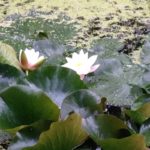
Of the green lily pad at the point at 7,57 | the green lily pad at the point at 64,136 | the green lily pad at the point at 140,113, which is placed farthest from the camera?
the green lily pad at the point at 7,57

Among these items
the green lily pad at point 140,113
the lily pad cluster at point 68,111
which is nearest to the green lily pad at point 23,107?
the lily pad cluster at point 68,111

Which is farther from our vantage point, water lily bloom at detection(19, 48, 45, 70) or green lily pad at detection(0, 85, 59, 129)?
water lily bloom at detection(19, 48, 45, 70)

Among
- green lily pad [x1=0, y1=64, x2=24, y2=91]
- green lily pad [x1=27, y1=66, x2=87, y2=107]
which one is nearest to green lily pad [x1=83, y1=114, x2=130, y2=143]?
green lily pad [x1=27, y1=66, x2=87, y2=107]

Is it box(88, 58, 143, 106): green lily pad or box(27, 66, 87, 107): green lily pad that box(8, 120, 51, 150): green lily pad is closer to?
box(27, 66, 87, 107): green lily pad

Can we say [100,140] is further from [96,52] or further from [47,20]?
[47,20]

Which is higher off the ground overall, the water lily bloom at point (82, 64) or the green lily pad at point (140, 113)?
the water lily bloom at point (82, 64)

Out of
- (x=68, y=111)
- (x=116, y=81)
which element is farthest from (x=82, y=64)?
(x=68, y=111)

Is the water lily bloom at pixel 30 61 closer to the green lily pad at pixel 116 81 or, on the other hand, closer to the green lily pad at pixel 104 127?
the green lily pad at pixel 116 81

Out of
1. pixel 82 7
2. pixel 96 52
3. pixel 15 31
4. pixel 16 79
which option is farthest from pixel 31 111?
pixel 82 7
